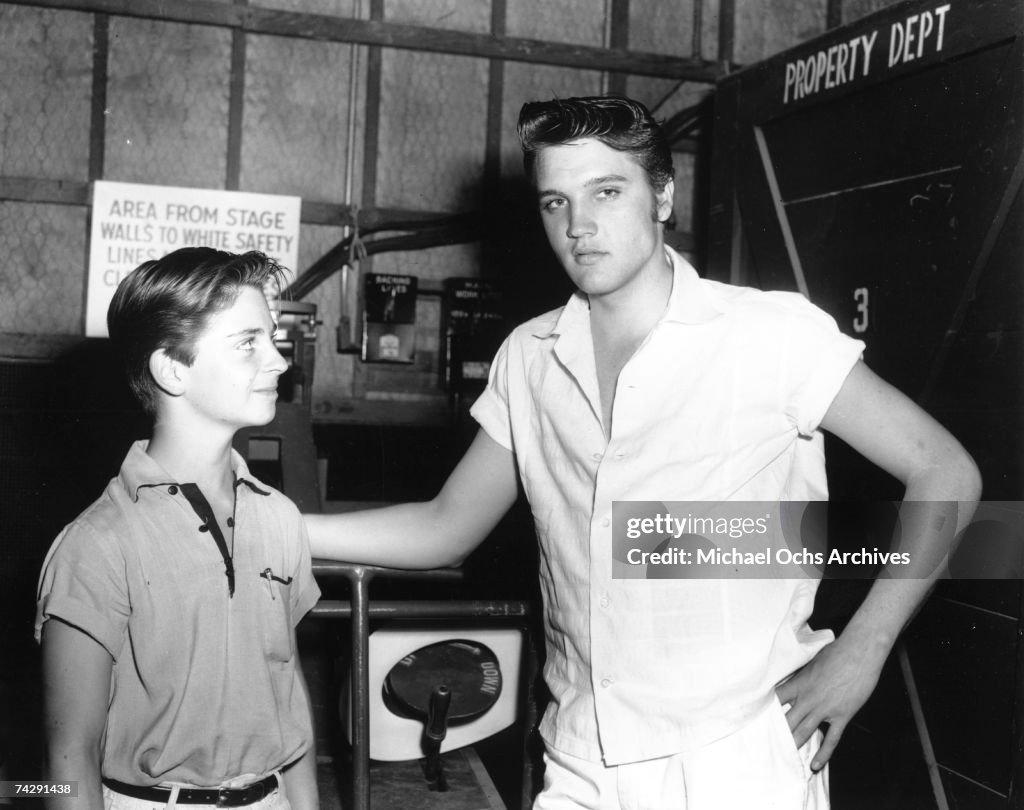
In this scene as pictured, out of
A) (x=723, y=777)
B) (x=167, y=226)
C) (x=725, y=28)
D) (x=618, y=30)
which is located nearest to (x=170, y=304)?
(x=723, y=777)

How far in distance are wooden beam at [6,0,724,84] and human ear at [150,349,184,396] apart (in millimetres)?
3973

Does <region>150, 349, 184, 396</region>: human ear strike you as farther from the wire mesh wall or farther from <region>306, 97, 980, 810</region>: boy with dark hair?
the wire mesh wall

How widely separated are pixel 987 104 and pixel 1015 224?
0.36 meters

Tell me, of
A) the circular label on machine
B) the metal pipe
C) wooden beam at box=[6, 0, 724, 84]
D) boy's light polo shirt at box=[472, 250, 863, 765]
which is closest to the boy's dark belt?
the metal pipe

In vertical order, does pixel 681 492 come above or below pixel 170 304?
below

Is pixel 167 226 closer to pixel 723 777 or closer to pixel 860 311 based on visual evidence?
pixel 860 311

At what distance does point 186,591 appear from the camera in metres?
1.37

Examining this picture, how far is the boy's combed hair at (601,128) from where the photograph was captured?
63.9 inches

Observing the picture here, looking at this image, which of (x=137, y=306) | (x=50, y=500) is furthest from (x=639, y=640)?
(x=50, y=500)

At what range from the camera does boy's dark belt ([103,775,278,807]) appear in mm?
1336

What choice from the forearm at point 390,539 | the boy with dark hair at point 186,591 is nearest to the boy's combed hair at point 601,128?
the boy with dark hair at point 186,591

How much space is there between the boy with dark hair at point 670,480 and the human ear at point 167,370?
34 cm

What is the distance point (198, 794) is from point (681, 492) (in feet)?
2.67

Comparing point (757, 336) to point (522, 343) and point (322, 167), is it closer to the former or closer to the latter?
point (522, 343)
